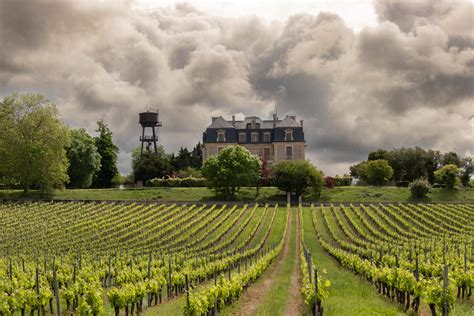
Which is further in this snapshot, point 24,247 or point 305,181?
point 305,181

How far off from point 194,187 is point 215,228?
2795 centimetres

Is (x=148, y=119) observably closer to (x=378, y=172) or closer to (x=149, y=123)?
(x=149, y=123)

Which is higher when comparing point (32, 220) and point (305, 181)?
point (305, 181)

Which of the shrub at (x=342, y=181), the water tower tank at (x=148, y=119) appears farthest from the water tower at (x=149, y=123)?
the shrub at (x=342, y=181)

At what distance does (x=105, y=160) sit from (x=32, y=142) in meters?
24.3

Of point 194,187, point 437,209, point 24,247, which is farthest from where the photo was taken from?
point 194,187

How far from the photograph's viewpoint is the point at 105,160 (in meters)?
88.9

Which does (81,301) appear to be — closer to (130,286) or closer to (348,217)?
(130,286)

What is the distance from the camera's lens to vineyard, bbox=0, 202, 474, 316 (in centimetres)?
1692

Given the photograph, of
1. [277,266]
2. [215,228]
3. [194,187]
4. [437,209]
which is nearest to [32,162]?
[194,187]

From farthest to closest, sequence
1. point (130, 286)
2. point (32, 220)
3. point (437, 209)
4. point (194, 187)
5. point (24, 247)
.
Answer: point (194, 187), point (437, 209), point (32, 220), point (24, 247), point (130, 286)

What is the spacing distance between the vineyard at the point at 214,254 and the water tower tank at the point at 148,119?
112 feet

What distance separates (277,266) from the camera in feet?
97.6

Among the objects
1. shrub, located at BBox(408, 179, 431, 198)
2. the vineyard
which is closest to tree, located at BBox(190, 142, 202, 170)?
the vineyard
